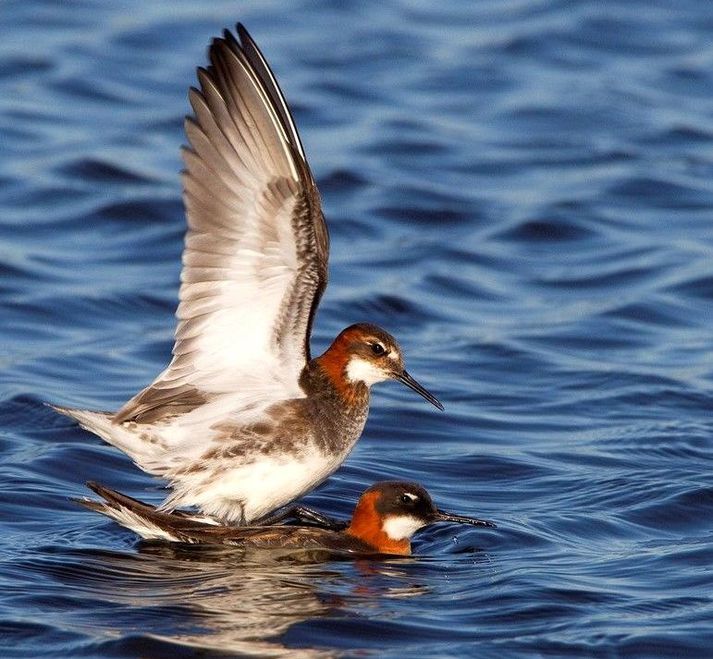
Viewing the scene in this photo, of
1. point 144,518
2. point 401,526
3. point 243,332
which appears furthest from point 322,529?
point 243,332

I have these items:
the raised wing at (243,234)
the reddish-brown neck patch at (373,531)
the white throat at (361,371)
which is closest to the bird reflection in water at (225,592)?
the reddish-brown neck patch at (373,531)

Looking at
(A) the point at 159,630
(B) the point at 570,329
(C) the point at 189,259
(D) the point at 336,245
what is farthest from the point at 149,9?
(A) the point at 159,630

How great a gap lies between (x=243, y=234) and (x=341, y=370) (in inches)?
50.9

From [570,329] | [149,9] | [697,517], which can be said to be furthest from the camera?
[149,9]

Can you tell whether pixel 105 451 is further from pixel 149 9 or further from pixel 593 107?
pixel 149 9

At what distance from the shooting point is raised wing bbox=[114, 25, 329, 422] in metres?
10.1

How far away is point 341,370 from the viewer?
1099cm

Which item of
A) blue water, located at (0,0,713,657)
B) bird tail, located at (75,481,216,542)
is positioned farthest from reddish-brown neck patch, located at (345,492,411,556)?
bird tail, located at (75,481,216,542)

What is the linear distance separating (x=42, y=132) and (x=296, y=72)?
172 inches

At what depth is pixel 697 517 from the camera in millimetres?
11539

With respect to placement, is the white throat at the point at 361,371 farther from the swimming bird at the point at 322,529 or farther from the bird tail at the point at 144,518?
the bird tail at the point at 144,518

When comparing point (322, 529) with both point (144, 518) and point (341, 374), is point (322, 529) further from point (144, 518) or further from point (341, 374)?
point (144, 518)

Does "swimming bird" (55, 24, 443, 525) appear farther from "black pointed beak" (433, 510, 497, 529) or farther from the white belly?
"black pointed beak" (433, 510, 497, 529)

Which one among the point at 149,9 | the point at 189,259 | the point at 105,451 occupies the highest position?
the point at 149,9
